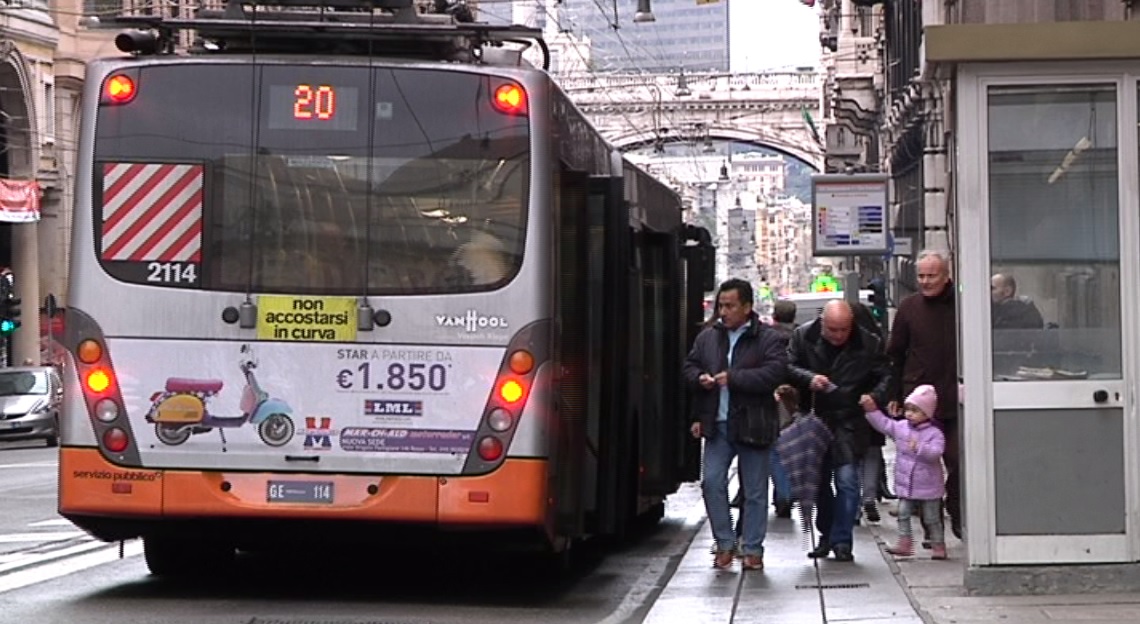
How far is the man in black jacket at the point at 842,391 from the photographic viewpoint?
13.5 m

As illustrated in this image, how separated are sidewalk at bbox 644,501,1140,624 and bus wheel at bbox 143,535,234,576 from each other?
8.56 ft

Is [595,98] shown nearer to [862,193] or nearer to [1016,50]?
[862,193]

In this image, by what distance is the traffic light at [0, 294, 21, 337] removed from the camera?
42.9 m

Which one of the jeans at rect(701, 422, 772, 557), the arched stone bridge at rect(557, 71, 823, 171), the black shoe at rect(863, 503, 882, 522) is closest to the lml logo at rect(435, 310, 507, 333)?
the jeans at rect(701, 422, 772, 557)

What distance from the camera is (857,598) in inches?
456

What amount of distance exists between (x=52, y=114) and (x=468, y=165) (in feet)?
133

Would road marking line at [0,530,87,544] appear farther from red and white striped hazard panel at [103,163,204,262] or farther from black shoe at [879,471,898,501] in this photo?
black shoe at [879,471,898,501]

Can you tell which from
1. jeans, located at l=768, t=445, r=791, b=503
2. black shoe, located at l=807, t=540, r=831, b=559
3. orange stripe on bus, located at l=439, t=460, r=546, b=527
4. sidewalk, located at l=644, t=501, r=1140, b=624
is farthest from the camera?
jeans, located at l=768, t=445, r=791, b=503

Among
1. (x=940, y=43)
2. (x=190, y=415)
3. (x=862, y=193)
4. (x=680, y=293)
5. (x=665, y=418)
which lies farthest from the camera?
(x=862, y=193)

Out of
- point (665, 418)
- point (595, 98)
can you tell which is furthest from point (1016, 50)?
point (595, 98)

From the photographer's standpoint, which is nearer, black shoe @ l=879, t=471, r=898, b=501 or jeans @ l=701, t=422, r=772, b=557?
jeans @ l=701, t=422, r=772, b=557

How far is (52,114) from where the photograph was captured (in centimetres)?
5019

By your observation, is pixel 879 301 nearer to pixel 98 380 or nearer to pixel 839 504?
pixel 839 504

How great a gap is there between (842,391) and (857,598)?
221cm
